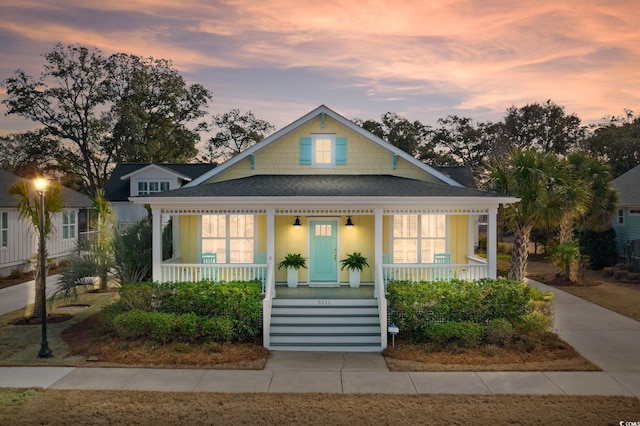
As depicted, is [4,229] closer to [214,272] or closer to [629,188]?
[214,272]

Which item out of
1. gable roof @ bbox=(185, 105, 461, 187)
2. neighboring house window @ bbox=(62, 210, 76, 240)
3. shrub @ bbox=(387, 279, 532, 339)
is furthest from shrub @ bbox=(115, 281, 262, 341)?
neighboring house window @ bbox=(62, 210, 76, 240)

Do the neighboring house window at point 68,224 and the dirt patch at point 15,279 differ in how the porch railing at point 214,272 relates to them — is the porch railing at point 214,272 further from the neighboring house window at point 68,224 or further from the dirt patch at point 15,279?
the neighboring house window at point 68,224

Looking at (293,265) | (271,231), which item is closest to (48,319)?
(271,231)

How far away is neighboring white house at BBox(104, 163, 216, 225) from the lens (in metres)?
33.2

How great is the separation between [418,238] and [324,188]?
367 centimetres

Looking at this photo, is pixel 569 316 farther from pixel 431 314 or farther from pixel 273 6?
pixel 273 6

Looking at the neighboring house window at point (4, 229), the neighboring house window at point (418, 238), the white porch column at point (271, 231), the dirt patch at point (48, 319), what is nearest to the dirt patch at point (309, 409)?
the white porch column at point (271, 231)

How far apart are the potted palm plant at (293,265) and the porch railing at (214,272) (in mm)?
918

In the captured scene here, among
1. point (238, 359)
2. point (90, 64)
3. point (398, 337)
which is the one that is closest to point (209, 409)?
point (238, 359)

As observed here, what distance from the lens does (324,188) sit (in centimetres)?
A: 1580

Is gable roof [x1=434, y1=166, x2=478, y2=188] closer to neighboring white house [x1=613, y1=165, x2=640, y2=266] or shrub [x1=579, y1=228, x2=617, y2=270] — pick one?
shrub [x1=579, y1=228, x2=617, y2=270]

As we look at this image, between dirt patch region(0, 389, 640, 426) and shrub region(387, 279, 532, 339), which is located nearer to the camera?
dirt patch region(0, 389, 640, 426)

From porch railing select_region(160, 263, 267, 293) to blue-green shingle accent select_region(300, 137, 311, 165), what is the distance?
486 centimetres

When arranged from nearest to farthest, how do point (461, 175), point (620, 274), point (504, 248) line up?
point (620, 274) < point (461, 175) < point (504, 248)
